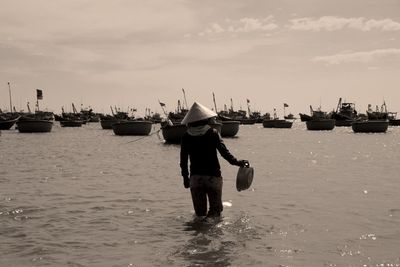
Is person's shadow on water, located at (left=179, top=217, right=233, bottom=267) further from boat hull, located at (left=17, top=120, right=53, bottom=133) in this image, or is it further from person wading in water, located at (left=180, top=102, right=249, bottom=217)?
boat hull, located at (left=17, top=120, right=53, bottom=133)

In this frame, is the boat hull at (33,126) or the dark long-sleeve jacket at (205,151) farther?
the boat hull at (33,126)

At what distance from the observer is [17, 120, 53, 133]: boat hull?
189ft

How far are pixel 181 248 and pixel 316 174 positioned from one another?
1189 centimetres

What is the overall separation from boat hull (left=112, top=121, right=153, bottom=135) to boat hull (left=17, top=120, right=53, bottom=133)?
41.9ft

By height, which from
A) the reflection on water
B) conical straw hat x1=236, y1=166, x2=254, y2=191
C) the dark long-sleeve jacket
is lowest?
the reflection on water

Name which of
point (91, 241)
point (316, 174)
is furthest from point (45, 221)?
point (316, 174)

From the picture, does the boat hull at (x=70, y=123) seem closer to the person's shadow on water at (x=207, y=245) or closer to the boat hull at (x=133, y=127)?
the boat hull at (x=133, y=127)

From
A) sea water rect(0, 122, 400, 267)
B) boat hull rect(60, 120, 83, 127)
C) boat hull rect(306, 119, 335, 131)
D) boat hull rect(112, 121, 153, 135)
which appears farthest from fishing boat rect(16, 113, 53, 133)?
sea water rect(0, 122, 400, 267)

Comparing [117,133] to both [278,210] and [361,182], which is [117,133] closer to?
[361,182]

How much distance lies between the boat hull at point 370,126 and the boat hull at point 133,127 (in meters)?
29.7

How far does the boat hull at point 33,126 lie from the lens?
5772 centimetres

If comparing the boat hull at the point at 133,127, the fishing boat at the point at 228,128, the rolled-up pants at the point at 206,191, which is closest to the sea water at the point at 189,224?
the rolled-up pants at the point at 206,191

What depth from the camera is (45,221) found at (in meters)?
9.14

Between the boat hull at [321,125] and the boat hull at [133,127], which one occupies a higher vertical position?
the boat hull at [133,127]
